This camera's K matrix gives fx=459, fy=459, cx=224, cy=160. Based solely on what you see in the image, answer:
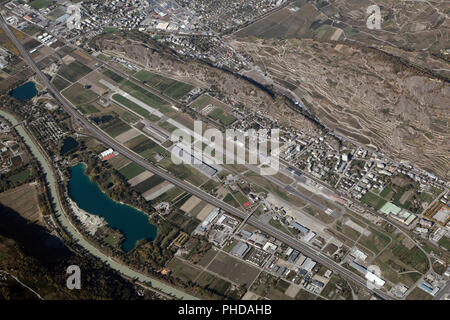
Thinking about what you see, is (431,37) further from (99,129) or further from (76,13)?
(76,13)

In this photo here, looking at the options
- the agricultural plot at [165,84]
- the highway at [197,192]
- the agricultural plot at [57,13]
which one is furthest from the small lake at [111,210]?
the agricultural plot at [57,13]

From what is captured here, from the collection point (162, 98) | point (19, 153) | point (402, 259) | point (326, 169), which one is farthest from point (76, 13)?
point (402, 259)

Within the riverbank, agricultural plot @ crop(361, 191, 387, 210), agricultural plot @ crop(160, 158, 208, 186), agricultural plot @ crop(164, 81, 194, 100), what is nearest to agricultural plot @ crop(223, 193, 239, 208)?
agricultural plot @ crop(160, 158, 208, 186)

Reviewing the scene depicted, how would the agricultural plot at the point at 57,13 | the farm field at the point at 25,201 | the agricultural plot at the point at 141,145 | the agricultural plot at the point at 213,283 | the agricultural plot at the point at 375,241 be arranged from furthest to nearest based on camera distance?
the agricultural plot at the point at 57,13 < the agricultural plot at the point at 141,145 < the farm field at the point at 25,201 < the agricultural plot at the point at 375,241 < the agricultural plot at the point at 213,283

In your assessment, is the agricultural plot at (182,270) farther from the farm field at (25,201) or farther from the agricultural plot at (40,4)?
the agricultural plot at (40,4)

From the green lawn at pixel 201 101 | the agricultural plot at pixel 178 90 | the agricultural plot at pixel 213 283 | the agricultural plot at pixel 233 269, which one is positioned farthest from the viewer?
the agricultural plot at pixel 178 90

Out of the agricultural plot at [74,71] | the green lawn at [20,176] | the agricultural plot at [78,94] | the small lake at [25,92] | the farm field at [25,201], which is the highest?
the agricultural plot at [74,71]

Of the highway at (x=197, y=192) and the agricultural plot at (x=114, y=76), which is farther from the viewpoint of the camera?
the agricultural plot at (x=114, y=76)

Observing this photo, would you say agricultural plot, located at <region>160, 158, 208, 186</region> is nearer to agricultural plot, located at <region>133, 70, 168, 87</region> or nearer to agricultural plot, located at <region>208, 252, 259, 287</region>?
agricultural plot, located at <region>208, 252, 259, 287</region>
